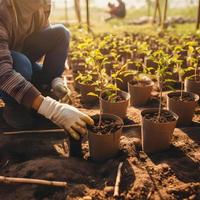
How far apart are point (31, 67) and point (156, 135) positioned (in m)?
1.48

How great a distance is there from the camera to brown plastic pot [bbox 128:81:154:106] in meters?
3.98

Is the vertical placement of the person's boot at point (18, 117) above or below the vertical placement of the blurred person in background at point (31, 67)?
below

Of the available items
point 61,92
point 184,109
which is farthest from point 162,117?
point 61,92

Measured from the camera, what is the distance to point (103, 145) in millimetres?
2646

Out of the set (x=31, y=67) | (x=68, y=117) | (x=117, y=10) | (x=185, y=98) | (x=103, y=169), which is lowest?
(x=117, y=10)

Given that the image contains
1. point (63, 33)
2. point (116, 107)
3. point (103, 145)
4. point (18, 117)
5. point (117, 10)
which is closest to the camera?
point (103, 145)

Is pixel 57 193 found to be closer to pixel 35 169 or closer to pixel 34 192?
pixel 34 192

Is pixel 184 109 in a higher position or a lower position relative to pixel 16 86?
lower

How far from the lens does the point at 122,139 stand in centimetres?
302

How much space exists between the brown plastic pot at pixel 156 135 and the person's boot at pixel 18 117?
47.8 inches

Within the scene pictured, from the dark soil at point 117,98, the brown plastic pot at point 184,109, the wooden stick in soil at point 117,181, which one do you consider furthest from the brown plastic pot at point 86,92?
the wooden stick in soil at point 117,181

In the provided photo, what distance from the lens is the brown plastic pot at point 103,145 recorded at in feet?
8.61

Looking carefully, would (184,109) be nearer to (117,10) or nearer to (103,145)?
(103,145)

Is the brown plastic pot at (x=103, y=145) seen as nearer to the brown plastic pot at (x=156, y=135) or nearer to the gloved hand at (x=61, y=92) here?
the brown plastic pot at (x=156, y=135)
